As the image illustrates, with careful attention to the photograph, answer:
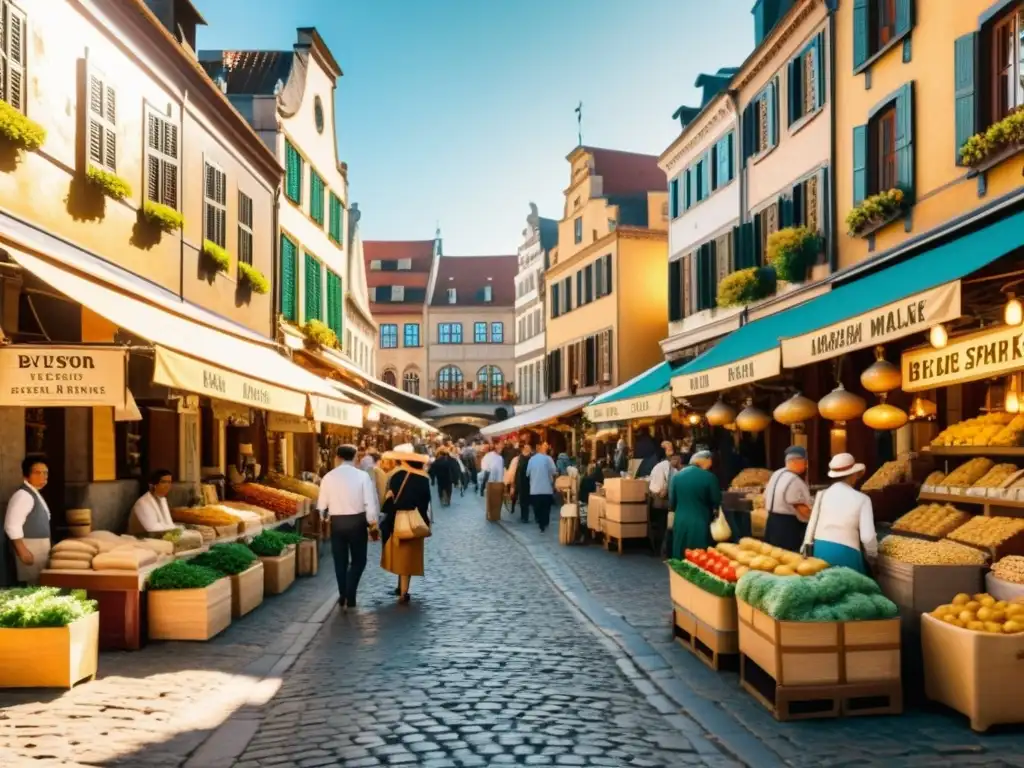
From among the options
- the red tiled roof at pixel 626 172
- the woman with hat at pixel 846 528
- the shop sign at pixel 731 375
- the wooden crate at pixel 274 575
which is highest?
the red tiled roof at pixel 626 172

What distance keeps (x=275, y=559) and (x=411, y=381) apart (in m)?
69.8

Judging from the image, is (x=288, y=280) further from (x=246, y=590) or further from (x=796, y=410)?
(x=246, y=590)

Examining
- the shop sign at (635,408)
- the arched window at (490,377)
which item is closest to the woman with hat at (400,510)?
the shop sign at (635,408)

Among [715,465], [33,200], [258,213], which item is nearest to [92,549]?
[33,200]

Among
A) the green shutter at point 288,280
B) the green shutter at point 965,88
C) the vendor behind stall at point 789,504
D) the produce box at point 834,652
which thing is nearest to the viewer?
the produce box at point 834,652

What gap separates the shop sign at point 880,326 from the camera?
8.82m

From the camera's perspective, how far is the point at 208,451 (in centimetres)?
1862

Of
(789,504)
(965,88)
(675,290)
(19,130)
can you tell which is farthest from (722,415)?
(675,290)

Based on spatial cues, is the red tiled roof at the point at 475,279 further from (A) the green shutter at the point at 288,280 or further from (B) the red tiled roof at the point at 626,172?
(A) the green shutter at the point at 288,280

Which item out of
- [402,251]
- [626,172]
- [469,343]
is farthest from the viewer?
[402,251]

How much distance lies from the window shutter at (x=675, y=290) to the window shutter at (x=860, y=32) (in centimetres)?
1173

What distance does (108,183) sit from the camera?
13.4 metres

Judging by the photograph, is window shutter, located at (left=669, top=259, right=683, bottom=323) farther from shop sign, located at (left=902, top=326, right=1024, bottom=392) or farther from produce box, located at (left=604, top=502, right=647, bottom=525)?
shop sign, located at (left=902, top=326, right=1024, bottom=392)

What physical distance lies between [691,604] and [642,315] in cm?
3269
